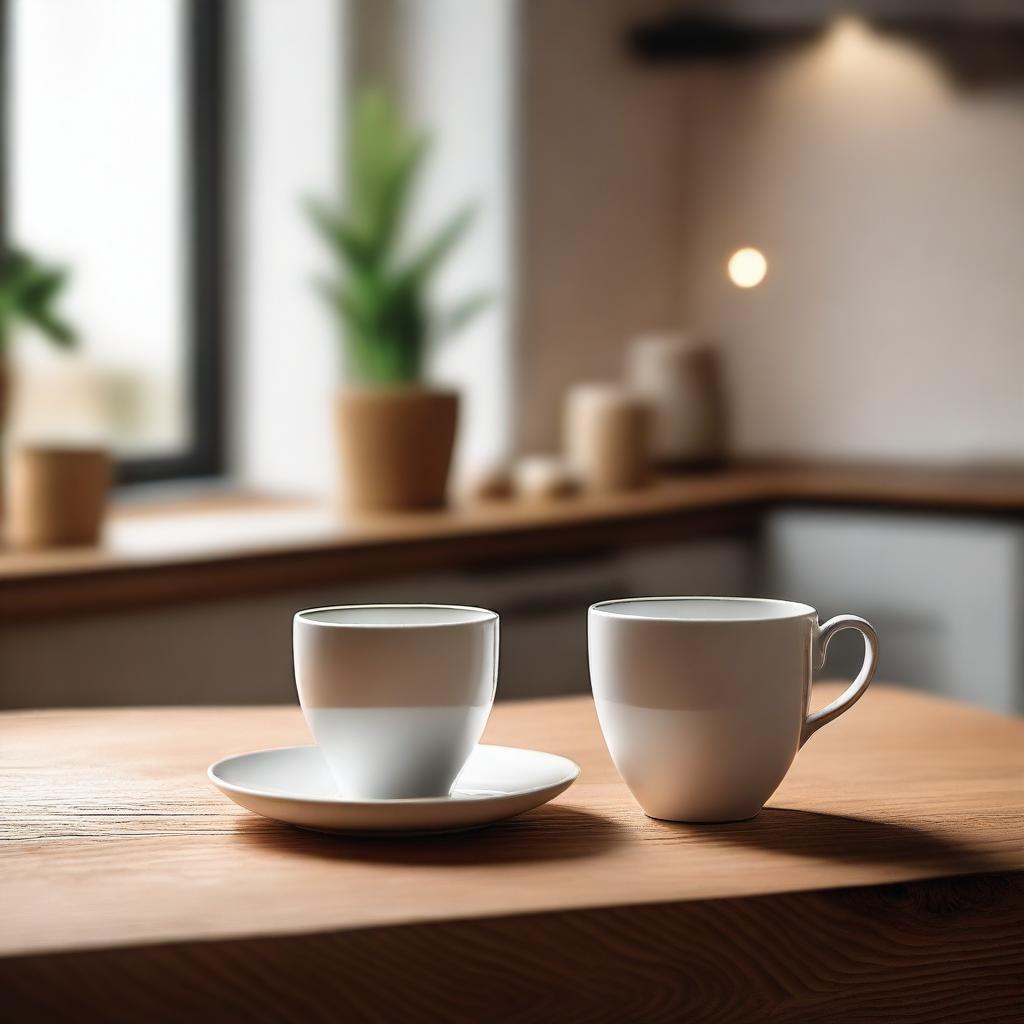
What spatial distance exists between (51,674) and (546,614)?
29.9 inches

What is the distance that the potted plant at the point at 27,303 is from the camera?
1.97 m

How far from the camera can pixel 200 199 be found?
101 inches

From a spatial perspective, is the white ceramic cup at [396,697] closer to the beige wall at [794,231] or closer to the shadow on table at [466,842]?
the shadow on table at [466,842]

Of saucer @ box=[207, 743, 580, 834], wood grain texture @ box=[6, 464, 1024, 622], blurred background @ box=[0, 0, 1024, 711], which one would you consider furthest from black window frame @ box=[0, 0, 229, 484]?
saucer @ box=[207, 743, 580, 834]

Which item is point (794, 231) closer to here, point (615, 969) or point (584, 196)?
point (584, 196)

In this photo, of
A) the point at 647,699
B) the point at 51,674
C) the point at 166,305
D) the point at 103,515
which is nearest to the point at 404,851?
the point at 647,699

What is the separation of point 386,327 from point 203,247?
1.45 feet

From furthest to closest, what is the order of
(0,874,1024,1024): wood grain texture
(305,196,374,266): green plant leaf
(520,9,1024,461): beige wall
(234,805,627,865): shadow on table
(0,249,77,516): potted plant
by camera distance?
1. (520,9,1024,461): beige wall
2. (305,196,374,266): green plant leaf
3. (0,249,77,516): potted plant
4. (234,805,627,865): shadow on table
5. (0,874,1024,1024): wood grain texture

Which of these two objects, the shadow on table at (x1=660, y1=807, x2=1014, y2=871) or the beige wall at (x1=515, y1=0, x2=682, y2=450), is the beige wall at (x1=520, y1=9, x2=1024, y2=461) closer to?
the beige wall at (x1=515, y1=0, x2=682, y2=450)

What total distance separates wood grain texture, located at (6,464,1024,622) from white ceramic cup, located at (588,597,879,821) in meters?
1.02

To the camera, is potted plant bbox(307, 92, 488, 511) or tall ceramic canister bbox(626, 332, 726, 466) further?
tall ceramic canister bbox(626, 332, 726, 466)

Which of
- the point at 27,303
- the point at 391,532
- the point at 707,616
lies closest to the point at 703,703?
the point at 707,616

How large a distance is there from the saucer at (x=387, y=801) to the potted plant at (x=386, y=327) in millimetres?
1417

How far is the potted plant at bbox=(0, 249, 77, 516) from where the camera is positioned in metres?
1.97
